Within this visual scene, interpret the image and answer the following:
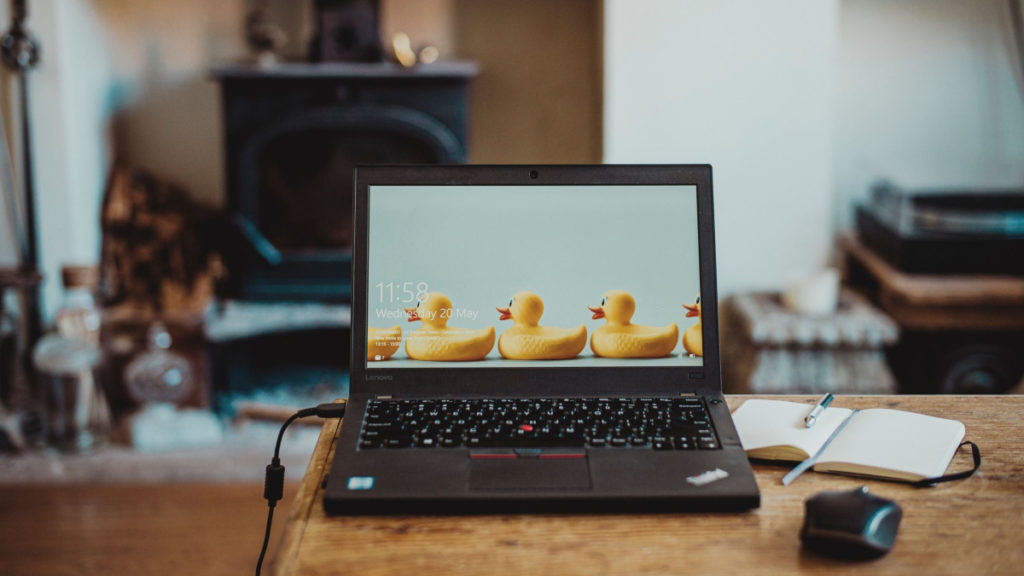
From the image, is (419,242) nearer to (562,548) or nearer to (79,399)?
(562,548)

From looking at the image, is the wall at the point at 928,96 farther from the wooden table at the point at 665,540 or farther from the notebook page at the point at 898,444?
the wooden table at the point at 665,540

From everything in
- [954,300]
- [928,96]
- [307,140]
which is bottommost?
[954,300]

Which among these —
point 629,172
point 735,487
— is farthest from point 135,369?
point 735,487

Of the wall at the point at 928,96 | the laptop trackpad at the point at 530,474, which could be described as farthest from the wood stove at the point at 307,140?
the laptop trackpad at the point at 530,474

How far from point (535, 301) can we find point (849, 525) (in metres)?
0.38

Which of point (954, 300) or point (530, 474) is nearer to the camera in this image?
point (530, 474)

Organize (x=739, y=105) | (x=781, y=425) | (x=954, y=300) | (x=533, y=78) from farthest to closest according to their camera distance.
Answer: (x=533, y=78), (x=739, y=105), (x=954, y=300), (x=781, y=425)

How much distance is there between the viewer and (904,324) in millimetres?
2275

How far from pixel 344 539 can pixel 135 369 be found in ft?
6.29

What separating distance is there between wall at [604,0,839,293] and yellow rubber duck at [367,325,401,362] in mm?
1676

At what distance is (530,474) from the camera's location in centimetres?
75

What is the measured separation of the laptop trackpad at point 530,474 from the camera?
2.41ft

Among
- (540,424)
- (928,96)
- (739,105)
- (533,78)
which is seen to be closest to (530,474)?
(540,424)

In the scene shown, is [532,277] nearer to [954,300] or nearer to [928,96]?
[954,300]
